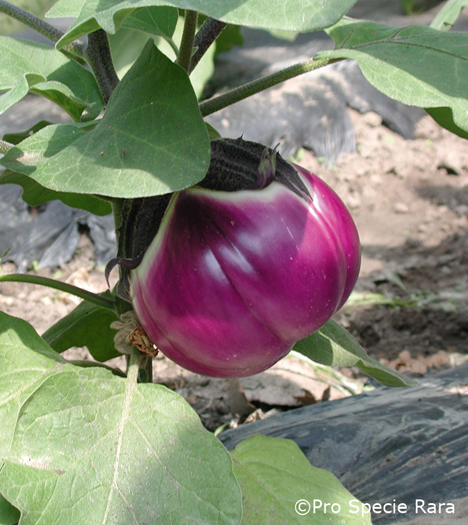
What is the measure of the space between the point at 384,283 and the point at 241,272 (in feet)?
4.37

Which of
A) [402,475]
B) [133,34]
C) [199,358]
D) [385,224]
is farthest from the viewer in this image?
[385,224]

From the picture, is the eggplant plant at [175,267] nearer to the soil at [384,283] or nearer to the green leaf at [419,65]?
the green leaf at [419,65]

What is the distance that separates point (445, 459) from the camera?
0.84 meters

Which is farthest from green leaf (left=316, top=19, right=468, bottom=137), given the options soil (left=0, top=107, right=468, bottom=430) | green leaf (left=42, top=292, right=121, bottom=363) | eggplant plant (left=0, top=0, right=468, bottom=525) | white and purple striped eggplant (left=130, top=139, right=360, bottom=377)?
soil (left=0, top=107, right=468, bottom=430)

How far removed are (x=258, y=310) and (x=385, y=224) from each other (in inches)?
69.7

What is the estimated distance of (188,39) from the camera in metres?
0.62

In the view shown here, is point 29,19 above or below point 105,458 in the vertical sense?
above

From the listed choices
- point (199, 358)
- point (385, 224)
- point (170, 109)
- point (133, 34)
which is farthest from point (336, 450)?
point (385, 224)

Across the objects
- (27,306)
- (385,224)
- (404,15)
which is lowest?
(404,15)

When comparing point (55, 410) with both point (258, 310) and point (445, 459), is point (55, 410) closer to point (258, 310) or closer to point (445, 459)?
point (258, 310)

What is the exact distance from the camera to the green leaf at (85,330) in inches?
34.1

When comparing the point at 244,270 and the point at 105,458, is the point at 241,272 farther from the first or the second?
the point at 105,458

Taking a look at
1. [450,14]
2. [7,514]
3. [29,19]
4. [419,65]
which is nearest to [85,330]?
[7,514]

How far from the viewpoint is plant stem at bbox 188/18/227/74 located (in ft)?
2.23
